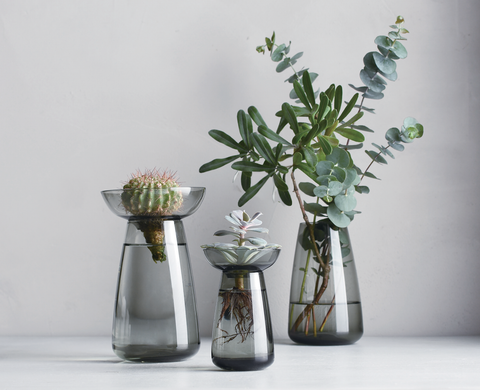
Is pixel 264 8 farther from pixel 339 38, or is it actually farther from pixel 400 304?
pixel 400 304

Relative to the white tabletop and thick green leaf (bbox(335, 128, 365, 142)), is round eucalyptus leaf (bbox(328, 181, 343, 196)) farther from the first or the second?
the white tabletop

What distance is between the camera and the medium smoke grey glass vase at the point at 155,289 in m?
0.83

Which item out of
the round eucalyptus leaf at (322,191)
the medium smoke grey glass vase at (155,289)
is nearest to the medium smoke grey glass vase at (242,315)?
the medium smoke grey glass vase at (155,289)

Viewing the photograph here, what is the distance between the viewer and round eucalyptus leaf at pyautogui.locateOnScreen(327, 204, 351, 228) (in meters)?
0.99

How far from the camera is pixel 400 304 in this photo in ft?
3.91

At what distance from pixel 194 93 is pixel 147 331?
63 cm

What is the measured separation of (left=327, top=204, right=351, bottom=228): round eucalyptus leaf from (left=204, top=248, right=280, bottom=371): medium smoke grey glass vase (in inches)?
10.3

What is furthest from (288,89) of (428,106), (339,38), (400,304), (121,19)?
(400,304)

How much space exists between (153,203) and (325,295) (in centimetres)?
43

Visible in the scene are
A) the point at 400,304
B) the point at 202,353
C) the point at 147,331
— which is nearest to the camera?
the point at 147,331

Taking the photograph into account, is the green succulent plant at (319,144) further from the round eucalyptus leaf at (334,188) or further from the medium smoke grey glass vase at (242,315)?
the medium smoke grey glass vase at (242,315)

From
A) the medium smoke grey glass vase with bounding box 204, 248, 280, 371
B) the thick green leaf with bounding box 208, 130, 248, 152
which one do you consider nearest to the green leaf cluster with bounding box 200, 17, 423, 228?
the thick green leaf with bounding box 208, 130, 248, 152

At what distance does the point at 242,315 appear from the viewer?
0.74 meters

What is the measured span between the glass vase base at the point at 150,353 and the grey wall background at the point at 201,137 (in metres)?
0.34
